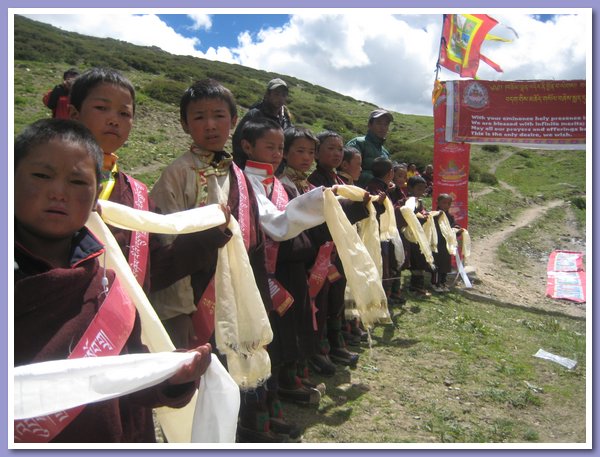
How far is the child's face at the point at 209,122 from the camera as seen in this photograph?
2.58 metres

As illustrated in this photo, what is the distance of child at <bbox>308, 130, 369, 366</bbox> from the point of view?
160 inches

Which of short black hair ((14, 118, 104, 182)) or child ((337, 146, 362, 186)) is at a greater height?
child ((337, 146, 362, 186))

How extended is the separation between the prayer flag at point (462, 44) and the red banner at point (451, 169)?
2.87ft

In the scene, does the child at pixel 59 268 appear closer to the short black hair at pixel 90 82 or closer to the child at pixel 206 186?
the short black hair at pixel 90 82

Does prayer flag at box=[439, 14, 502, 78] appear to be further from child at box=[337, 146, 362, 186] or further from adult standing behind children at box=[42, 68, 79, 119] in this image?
adult standing behind children at box=[42, 68, 79, 119]

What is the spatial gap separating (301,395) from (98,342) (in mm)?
2537

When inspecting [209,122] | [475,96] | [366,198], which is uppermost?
[475,96]

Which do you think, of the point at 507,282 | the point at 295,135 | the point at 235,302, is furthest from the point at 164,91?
the point at 235,302

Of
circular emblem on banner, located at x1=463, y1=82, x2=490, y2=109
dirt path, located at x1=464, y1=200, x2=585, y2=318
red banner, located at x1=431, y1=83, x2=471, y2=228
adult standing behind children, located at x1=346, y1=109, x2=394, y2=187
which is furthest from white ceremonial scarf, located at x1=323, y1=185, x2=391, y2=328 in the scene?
circular emblem on banner, located at x1=463, y1=82, x2=490, y2=109

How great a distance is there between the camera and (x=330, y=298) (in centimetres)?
446

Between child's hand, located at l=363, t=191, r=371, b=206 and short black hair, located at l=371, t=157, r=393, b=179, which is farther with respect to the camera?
short black hair, located at l=371, t=157, r=393, b=179

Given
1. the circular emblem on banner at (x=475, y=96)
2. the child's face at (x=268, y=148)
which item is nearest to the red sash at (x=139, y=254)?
the child's face at (x=268, y=148)

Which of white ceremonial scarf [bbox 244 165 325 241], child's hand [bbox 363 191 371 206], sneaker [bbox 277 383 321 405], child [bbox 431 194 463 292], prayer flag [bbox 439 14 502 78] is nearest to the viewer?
white ceremonial scarf [bbox 244 165 325 241]

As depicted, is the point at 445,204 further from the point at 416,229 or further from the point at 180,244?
the point at 180,244
